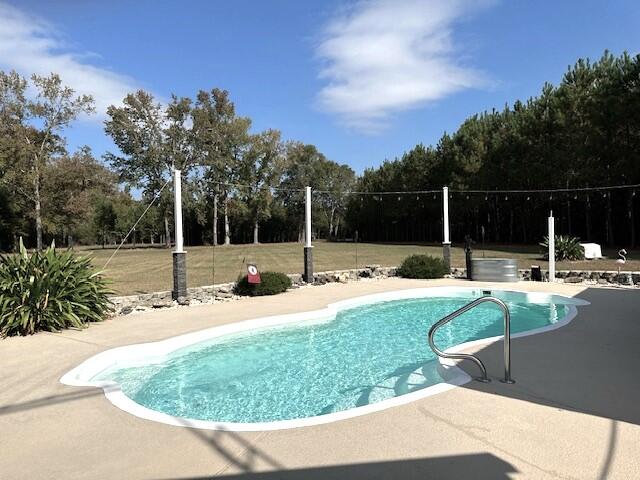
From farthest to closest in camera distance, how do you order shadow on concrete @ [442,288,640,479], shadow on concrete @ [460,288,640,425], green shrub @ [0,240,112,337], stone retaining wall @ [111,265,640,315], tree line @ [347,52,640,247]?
1. tree line @ [347,52,640,247]
2. stone retaining wall @ [111,265,640,315]
3. green shrub @ [0,240,112,337]
4. shadow on concrete @ [460,288,640,425]
5. shadow on concrete @ [442,288,640,479]

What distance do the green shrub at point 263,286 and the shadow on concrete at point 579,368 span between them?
22.9 ft

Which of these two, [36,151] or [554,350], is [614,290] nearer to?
[554,350]

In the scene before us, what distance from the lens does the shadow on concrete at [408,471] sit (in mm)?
2825

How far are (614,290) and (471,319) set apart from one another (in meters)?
4.42

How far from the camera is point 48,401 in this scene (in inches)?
174

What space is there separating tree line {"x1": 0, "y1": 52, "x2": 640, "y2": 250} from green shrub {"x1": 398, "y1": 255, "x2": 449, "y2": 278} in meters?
6.22

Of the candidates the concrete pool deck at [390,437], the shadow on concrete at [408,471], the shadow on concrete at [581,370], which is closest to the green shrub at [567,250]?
the shadow on concrete at [581,370]

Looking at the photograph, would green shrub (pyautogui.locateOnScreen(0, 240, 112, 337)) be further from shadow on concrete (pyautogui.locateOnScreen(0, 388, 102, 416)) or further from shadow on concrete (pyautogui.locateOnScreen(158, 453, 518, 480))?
shadow on concrete (pyautogui.locateOnScreen(158, 453, 518, 480))

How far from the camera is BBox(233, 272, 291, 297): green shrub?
12.1 m

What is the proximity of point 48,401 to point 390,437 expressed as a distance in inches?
127

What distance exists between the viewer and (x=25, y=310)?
751 centimetres

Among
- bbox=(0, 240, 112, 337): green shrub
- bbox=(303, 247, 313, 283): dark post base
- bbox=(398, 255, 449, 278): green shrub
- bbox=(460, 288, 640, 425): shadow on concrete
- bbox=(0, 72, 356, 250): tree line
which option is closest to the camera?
bbox=(460, 288, 640, 425): shadow on concrete

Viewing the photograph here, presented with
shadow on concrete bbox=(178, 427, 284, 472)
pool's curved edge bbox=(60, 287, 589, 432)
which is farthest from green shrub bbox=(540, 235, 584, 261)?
shadow on concrete bbox=(178, 427, 284, 472)

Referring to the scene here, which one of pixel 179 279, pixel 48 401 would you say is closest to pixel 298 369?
pixel 48 401
